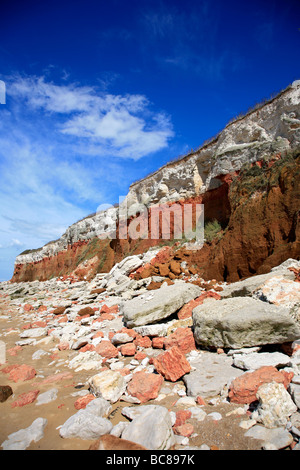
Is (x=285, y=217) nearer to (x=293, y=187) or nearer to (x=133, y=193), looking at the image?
(x=293, y=187)

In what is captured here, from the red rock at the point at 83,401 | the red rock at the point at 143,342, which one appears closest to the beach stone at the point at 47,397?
the red rock at the point at 83,401

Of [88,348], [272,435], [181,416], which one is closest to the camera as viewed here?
[272,435]

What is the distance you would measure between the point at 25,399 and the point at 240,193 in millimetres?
10255

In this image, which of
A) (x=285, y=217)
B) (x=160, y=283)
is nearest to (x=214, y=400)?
(x=160, y=283)

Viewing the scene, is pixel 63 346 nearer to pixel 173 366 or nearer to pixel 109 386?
pixel 109 386

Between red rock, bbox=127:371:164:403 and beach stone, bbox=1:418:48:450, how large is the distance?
43.7 inches

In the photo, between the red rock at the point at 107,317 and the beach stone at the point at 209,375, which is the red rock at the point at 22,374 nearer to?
the beach stone at the point at 209,375

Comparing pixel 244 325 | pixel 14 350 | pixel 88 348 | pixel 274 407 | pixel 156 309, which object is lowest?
pixel 14 350

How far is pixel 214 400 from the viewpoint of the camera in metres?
2.70

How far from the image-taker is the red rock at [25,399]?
310 cm

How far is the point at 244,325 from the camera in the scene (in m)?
3.49

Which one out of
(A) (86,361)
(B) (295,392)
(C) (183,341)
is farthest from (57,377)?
(B) (295,392)

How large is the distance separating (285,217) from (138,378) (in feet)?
24.3
